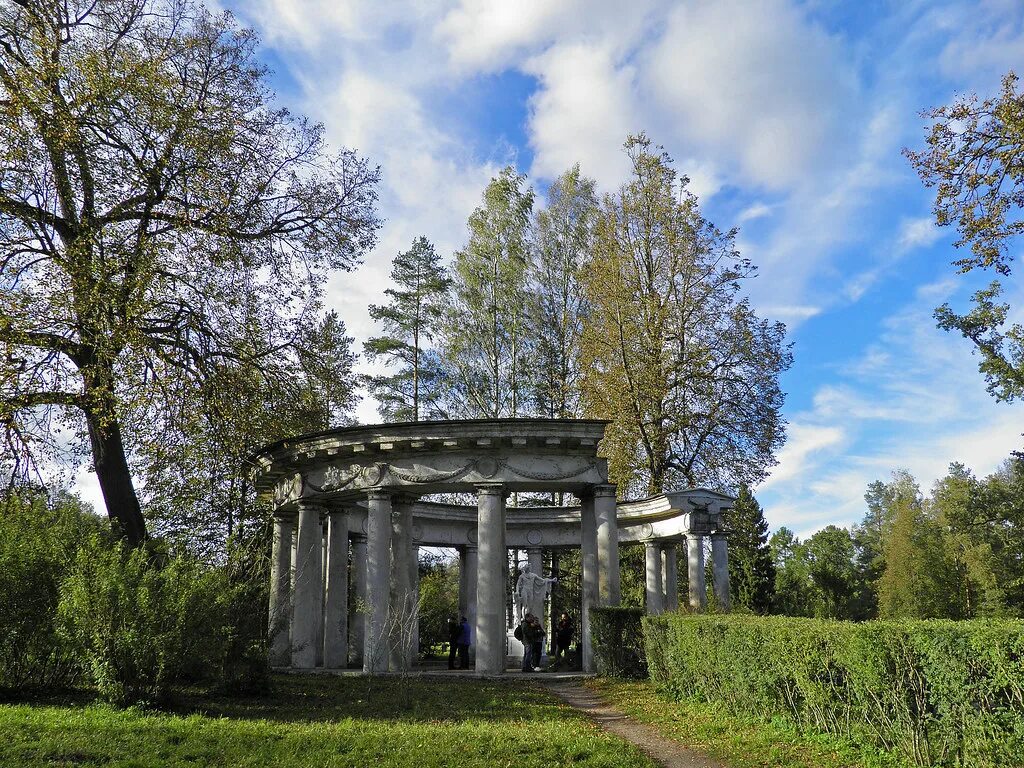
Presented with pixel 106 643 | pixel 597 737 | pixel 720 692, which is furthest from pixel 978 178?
pixel 106 643

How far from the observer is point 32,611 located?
11.3 m

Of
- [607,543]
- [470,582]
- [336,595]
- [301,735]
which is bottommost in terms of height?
[301,735]

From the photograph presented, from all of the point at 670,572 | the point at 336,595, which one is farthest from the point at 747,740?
the point at 670,572

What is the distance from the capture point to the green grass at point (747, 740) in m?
8.36

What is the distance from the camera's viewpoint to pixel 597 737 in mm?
9617

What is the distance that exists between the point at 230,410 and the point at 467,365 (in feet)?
52.8

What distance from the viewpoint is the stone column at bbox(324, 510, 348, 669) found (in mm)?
21031

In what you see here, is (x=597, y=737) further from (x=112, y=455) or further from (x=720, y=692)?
(x=112, y=455)

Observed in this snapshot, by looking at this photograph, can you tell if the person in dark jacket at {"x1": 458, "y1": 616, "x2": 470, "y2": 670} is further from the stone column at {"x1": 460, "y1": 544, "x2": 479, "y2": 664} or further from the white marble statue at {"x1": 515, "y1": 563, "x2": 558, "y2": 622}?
the stone column at {"x1": 460, "y1": 544, "x2": 479, "y2": 664}

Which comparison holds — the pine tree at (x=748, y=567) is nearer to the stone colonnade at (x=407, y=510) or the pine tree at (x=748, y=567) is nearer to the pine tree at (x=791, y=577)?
the pine tree at (x=791, y=577)

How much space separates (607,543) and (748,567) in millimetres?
16490

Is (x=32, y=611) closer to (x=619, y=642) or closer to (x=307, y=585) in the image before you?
(x=307, y=585)

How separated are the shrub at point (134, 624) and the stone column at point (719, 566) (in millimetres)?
14966

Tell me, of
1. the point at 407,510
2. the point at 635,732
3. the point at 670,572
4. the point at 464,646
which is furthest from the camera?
the point at 670,572
